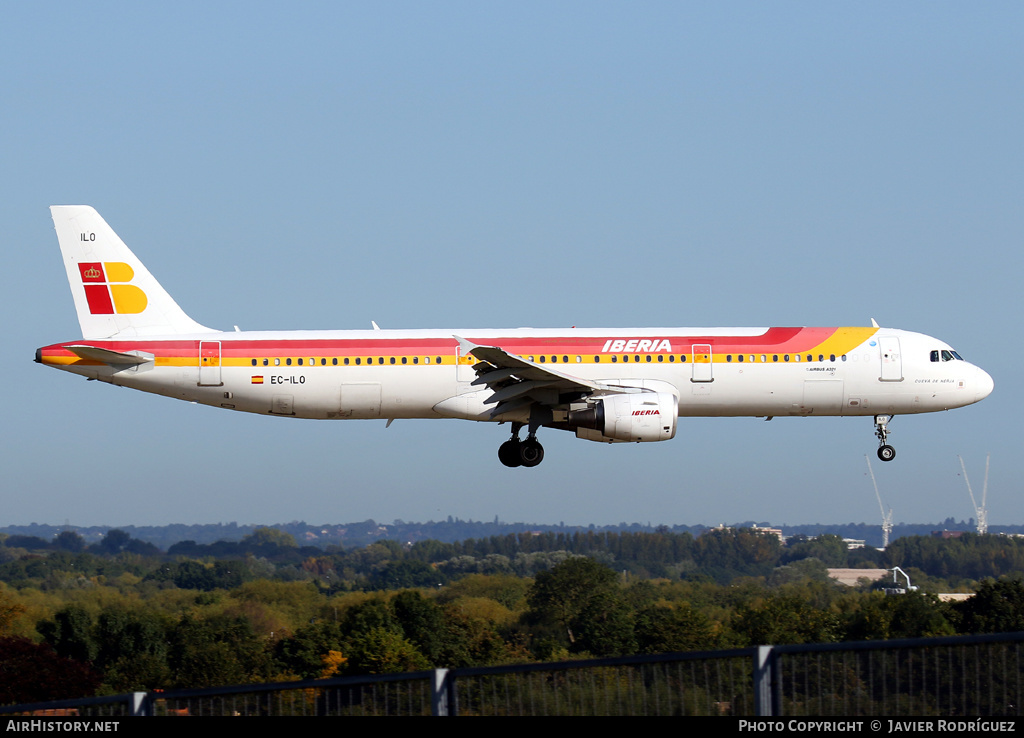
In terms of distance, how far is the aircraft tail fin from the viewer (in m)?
41.0

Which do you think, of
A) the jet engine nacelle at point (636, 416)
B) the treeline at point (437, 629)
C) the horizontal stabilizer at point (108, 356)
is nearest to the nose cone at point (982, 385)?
the jet engine nacelle at point (636, 416)

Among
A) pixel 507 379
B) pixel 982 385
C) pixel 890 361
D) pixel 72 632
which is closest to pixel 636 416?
pixel 507 379

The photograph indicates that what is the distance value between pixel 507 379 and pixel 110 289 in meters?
15.2

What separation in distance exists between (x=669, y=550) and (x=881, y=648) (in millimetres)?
107018

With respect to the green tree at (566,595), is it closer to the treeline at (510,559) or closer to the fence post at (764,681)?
the treeline at (510,559)

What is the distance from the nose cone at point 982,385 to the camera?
135 ft

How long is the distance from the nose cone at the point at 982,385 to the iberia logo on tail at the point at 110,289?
29.4m

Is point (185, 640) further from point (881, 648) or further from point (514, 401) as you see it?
point (881, 648)

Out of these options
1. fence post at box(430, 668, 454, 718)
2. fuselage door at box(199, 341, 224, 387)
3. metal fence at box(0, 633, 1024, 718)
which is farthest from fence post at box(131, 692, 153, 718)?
fuselage door at box(199, 341, 224, 387)

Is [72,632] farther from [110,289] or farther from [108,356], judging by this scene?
[108,356]

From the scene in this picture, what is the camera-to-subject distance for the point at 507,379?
37.8 meters

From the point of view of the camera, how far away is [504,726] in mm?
10125

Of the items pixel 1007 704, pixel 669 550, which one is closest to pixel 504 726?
pixel 1007 704

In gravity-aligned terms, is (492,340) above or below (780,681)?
above
